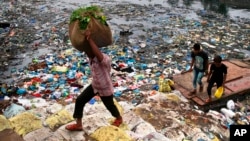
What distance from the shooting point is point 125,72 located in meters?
7.07

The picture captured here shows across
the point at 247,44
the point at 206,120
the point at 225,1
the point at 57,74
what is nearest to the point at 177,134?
the point at 206,120

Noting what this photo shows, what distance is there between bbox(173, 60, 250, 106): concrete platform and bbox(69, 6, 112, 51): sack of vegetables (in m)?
2.70

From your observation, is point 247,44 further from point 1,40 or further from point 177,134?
point 1,40

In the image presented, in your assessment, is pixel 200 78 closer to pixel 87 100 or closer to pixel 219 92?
pixel 219 92

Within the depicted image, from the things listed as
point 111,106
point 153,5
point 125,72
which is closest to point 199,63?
point 125,72

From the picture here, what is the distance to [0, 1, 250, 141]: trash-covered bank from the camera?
4.09m

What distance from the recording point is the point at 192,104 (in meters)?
5.43

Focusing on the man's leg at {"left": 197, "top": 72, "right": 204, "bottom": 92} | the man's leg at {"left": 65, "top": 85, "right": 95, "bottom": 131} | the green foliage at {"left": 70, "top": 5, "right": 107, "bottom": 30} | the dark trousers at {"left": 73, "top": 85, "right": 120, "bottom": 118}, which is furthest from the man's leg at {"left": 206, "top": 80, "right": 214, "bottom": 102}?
the green foliage at {"left": 70, "top": 5, "right": 107, "bottom": 30}

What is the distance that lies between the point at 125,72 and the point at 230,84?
2356mm

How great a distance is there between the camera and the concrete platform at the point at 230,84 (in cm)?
550

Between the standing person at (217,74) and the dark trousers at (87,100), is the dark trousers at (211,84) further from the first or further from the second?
the dark trousers at (87,100)

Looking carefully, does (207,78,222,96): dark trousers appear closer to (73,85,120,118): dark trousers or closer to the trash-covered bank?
the trash-covered bank

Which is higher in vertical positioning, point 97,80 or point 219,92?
point 97,80

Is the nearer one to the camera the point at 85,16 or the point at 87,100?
the point at 85,16
